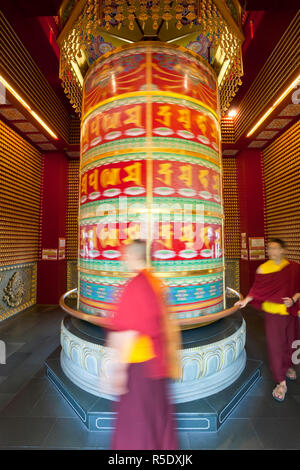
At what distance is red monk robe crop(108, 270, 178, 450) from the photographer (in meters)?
1.59

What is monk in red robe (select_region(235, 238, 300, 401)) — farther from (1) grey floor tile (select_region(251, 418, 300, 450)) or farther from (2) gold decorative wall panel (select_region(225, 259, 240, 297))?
(2) gold decorative wall panel (select_region(225, 259, 240, 297))

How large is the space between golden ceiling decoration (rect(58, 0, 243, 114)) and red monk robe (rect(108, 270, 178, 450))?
326cm

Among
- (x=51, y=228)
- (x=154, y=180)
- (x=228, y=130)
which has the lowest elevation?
(x=51, y=228)

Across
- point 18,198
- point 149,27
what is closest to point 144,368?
point 149,27

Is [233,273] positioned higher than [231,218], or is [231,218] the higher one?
[231,218]

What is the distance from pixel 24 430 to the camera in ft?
7.80

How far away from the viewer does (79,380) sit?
283 cm

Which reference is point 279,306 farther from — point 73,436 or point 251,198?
point 251,198

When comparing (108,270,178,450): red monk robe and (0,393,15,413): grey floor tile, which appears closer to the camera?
(108,270,178,450): red monk robe

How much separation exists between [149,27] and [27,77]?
2.77 meters

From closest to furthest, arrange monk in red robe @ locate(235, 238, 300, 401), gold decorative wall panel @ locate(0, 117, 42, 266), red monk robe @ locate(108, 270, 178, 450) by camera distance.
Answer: red monk robe @ locate(108, 270, 178, 450)
monk in red robe @ locate(235, 238, 300, 401)
gold decorative wall panel @ locate(0, 117, 42, 266)

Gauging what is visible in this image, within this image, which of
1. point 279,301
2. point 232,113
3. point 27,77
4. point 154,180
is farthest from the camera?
point 232,113

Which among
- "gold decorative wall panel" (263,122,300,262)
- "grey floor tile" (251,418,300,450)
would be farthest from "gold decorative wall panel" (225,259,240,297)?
"grey floor tile" (251,418,300,450)

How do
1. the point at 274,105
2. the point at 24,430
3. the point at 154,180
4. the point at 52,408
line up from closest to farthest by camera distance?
1. the point at 24,430
2. the point at 52,408
3. the point at 154,180
4. the point at 274,105
